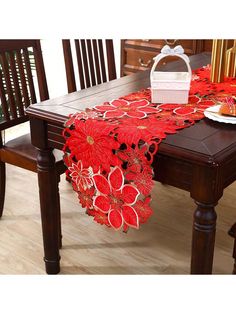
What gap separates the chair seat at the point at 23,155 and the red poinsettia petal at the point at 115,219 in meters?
0.50

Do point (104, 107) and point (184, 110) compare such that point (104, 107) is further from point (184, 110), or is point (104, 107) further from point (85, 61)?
point (85, 61)

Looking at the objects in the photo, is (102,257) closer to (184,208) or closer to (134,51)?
(184,208)

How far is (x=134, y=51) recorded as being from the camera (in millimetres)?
3510

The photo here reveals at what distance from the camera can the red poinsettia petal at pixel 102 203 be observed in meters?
1.56

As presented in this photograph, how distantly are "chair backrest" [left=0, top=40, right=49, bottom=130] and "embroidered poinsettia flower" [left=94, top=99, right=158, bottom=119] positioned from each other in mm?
691

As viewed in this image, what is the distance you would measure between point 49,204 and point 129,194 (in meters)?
0.49

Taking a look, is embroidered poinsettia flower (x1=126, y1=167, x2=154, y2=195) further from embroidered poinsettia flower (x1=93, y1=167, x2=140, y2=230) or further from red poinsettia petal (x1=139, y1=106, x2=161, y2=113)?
red poinsettia petal (x1=139, y1=106, x2=161, y2=113)

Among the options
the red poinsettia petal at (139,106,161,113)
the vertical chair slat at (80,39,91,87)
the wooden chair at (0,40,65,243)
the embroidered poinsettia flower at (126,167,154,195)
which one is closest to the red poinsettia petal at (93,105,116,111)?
the red poinsettia petal at (139,106,161,113)

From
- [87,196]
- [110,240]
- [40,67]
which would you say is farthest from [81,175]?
[40,67]

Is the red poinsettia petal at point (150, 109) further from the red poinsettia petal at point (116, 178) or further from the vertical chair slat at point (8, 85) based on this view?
the vertical chair slat at point (8, 85)

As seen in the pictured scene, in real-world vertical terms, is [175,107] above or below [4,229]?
above

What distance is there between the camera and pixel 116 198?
1.53 m
